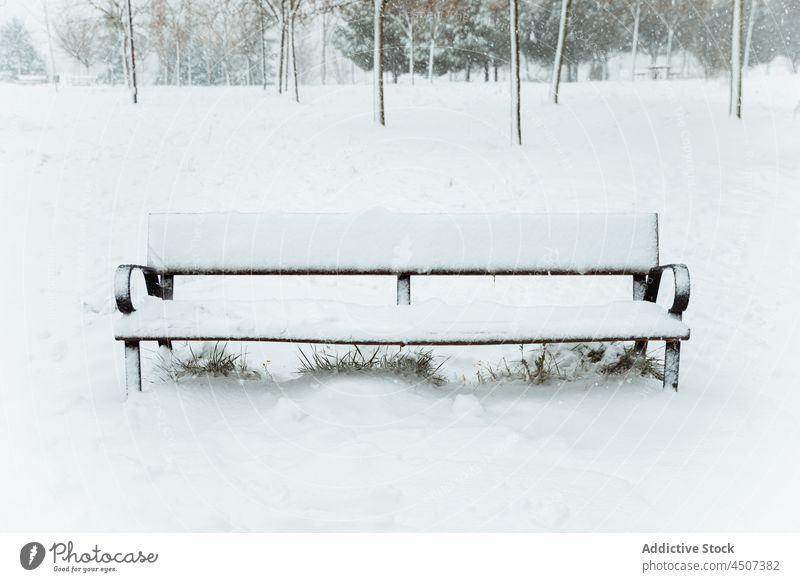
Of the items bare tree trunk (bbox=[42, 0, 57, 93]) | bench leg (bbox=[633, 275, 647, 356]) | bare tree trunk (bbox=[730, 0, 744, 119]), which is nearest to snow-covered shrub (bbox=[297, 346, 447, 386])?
bench leg (bbox=[633, 275, 647, 356])

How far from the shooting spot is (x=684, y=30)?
11766 mm

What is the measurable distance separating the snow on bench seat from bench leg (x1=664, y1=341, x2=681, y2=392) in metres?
0.18

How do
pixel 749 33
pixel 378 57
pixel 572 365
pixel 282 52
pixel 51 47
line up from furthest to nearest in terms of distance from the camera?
pixel 282 52 → pixel 749 33 → pixel 378 57 → pixel 51 47 → pixel 572 365

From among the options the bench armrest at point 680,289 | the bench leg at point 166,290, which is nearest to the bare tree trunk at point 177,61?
the bench leg at point 166,290

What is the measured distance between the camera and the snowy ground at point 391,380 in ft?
7.98

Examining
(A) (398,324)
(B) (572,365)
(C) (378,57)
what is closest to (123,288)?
(A) (398,324)

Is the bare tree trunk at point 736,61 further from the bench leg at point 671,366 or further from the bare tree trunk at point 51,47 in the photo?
the bare tree trunk at point 51,47

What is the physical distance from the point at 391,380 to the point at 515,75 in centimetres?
536

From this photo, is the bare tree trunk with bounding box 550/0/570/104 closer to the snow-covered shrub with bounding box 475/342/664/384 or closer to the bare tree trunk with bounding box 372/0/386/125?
the bare tree trunk with bounding box 372/0/386/125

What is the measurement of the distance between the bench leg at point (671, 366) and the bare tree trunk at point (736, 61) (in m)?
6.10

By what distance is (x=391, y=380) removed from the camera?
3414 mm

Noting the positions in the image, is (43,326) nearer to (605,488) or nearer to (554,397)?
(554,397)

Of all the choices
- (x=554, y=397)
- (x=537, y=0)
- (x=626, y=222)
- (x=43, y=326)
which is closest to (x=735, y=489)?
(x=554, y=397)

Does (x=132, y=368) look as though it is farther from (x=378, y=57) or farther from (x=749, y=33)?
(x=749, y=33)
